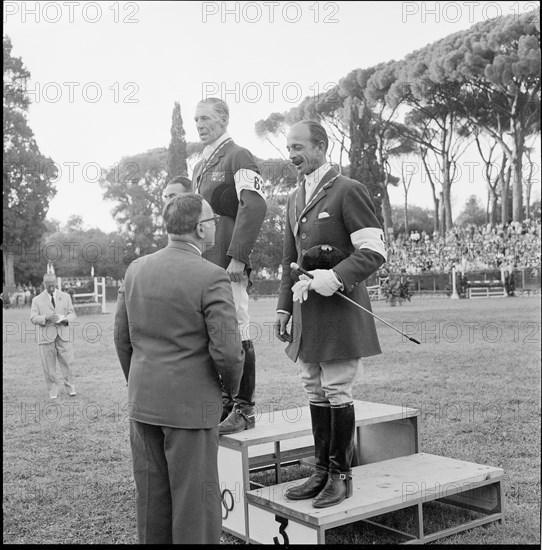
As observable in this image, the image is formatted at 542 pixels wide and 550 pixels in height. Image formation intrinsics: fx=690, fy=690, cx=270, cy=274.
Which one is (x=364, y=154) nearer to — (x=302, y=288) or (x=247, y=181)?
(x=247, y=181)

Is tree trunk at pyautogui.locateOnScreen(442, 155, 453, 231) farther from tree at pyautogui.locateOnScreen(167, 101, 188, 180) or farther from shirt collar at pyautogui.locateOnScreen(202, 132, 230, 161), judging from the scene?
shirt collar at pyautogui.locateOnScreen(202, 132, 230, 161)

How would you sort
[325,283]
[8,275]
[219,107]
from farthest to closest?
[8,275]
[219,107]
[325,283]

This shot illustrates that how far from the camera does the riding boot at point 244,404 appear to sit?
3.44 meters

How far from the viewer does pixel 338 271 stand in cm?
288

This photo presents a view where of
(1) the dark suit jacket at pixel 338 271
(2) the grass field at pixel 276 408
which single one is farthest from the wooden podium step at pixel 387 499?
(1) the dark suit jacket at pixel 338 271

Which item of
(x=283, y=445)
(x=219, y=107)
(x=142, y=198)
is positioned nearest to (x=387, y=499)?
(x=283, y=445)

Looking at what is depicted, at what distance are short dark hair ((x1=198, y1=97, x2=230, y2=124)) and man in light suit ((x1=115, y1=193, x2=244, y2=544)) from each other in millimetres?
964

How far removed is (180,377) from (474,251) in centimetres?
2610

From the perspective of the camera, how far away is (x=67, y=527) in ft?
11.4

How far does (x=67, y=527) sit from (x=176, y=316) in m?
1.63

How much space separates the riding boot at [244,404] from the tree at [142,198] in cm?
1759

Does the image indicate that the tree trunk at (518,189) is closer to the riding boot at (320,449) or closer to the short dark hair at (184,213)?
the riding boot at (320,449)

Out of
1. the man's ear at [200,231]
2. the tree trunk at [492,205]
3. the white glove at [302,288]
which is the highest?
the tree trunk at [492,205]

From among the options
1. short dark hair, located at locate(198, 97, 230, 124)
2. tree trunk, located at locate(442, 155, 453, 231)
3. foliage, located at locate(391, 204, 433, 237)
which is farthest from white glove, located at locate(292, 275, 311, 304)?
foliage, located at locate(391, 204, 433, 237)
